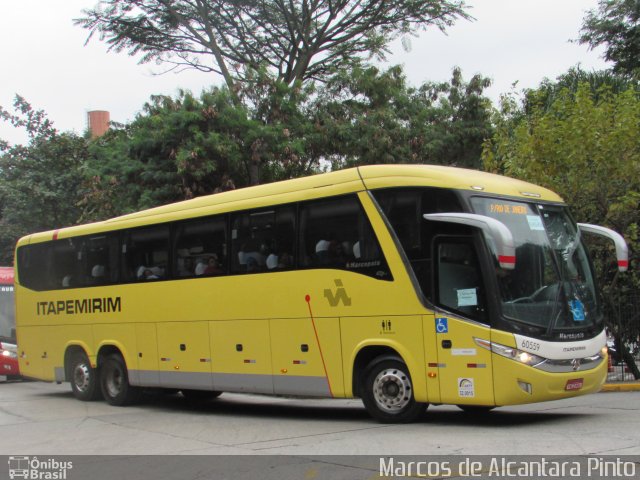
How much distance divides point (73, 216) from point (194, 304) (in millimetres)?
18931

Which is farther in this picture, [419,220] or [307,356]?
[307,356]

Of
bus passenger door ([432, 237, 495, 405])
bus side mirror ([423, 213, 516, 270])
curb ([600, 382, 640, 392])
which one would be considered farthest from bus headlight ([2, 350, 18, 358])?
bus side mirror ([423, 213, 516, 270])

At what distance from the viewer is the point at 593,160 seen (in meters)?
16.4

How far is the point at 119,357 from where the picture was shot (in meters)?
15.8

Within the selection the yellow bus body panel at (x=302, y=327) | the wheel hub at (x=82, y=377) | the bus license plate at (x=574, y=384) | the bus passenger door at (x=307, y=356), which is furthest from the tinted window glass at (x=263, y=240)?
the wheel hub at (x=82, y=377)

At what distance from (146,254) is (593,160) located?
9.29m

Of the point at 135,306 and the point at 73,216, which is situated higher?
the point at 73,216

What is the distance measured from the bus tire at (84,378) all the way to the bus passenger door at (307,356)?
219 inches

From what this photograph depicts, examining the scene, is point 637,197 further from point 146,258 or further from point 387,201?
point 146,258

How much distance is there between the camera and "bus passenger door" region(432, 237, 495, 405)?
995 centimetres

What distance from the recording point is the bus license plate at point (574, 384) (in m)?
10.0

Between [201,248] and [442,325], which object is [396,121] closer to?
[201,248]
